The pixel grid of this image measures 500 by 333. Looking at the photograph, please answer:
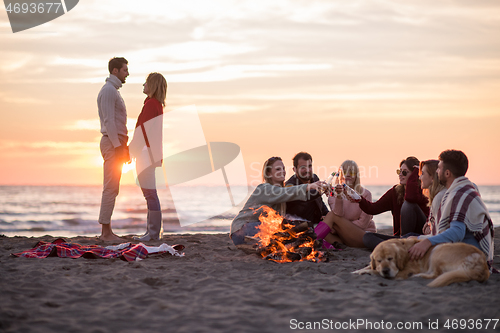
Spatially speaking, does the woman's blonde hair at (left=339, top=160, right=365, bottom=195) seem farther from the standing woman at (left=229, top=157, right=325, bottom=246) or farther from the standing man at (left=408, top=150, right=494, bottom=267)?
the standing man at (left=408, top=150, right=494, bottom=267)

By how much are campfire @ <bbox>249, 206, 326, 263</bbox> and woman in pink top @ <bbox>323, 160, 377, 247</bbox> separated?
2.84 feet

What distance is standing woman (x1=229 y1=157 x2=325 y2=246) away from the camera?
5.64 meters

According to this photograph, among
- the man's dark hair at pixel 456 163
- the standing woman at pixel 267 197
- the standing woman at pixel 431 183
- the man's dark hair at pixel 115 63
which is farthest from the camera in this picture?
the man's dark hair at pixel 115 63

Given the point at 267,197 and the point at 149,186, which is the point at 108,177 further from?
the point at 267,197

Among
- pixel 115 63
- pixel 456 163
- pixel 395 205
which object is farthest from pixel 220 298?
pixel 115 63

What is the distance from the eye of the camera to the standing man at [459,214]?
4.29 meters

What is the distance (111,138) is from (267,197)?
9.69 feet

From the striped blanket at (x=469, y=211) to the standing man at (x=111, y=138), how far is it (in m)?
5.05

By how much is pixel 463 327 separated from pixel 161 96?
5.95m

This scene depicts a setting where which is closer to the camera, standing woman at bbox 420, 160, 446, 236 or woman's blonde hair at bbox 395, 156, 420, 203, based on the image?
standing woman at bbox 420, 160, 446, 236

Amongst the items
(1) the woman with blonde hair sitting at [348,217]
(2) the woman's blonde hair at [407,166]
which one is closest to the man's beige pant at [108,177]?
(1) the woman with blonde hair sitting at [348,217]

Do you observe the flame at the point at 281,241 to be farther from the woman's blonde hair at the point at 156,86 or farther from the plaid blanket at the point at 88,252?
the woman's blonde hair at the point at 156,86

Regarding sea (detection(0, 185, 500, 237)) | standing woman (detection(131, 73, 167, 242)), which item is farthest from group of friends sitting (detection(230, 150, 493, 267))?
standing woman (detection(131, 73, 167, 242))

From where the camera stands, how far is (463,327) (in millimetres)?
3014
